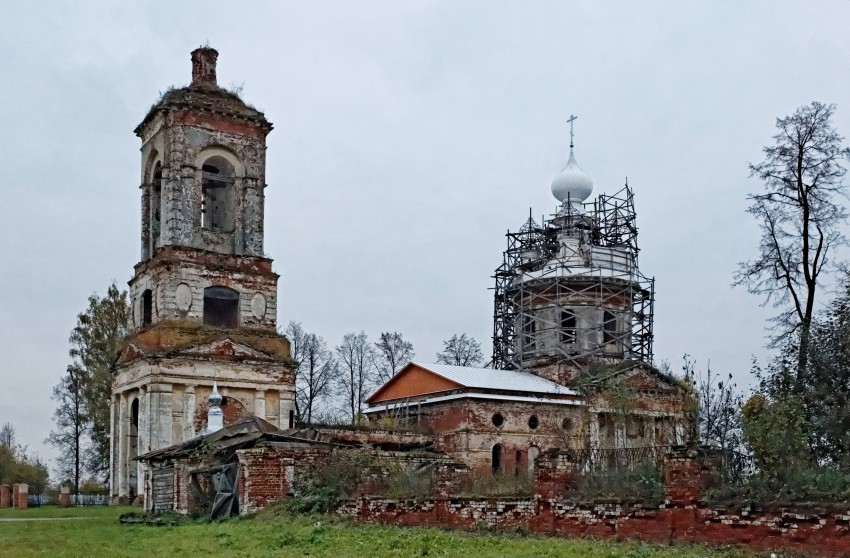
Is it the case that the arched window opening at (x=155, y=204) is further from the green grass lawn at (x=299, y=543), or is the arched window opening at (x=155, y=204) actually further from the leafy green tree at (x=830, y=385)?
the leafy green tree at (x=830, y=385)

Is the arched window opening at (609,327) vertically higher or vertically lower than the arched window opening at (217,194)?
lower

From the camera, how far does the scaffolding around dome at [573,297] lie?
117 feet

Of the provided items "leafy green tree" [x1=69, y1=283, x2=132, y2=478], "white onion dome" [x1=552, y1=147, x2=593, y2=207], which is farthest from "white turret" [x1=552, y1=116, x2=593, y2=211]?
"leafy green tree" [x1=69, y1=283, x2=132, y2=478]

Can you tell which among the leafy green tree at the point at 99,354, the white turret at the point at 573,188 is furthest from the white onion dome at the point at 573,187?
the leafy green tree at the point at 99,354

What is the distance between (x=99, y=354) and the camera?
43969 mm

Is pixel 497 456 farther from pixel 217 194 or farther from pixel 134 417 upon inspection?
pixel 217 194

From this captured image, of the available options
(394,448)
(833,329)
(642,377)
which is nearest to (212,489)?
(394,448)

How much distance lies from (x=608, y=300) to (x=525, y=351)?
138 inches

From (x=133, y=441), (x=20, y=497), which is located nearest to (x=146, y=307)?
(x=133, y=441)

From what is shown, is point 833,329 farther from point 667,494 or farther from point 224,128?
point 224,128

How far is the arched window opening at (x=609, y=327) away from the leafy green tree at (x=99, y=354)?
20345 millimetres

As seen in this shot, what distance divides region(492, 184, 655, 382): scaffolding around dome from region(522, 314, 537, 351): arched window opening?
0.04 metres

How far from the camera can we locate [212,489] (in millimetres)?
20391

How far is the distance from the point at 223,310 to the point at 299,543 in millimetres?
22868
